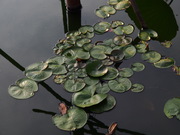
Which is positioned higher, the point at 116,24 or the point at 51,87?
the point at 116,24

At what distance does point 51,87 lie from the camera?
70.6 inches

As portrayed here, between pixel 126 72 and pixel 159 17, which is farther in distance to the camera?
pixel 159 17

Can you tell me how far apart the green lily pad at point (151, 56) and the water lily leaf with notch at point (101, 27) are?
0.39 meters

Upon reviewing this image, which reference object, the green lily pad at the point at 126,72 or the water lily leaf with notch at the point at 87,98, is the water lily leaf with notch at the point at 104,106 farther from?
the green lily pad at the point at 126,72

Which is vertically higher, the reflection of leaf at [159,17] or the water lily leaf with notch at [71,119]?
the reflection of leaf at [159,17]

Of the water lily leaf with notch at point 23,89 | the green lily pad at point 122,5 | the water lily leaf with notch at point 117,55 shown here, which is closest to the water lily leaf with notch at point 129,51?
the water lily leaf with notch at point 117,55

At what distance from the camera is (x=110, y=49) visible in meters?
1.93

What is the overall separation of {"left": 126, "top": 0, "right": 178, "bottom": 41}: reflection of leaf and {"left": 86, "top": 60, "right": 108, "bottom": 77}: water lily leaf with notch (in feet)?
1.83

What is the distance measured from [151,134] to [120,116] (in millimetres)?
206

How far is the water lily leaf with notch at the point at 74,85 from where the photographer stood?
1.71 meters

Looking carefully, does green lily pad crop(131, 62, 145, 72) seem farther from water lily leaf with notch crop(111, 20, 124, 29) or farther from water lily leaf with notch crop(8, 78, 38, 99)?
water lily leaf with notch crop(8, 78, 38, 99)

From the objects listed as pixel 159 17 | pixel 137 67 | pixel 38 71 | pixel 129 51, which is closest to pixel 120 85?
pixel 137 67

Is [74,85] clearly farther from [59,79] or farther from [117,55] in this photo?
[117,55]

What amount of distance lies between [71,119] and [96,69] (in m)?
0.40
